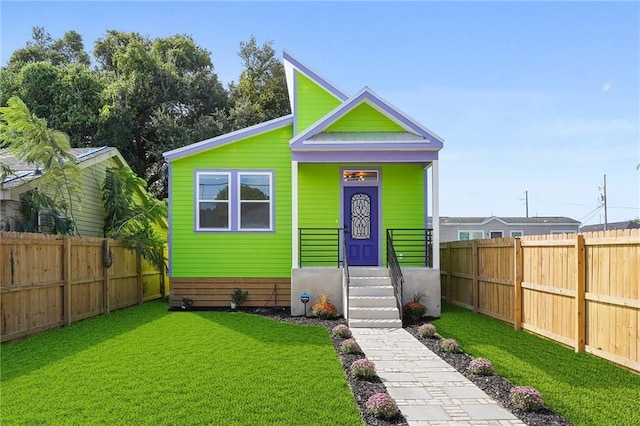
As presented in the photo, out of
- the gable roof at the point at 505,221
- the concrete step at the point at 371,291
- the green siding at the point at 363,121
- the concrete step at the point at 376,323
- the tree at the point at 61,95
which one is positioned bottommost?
the concrete step at the point at 376,323

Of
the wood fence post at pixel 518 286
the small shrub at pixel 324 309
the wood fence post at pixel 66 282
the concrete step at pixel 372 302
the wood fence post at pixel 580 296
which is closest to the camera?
the wood fence post at pixel 580 296

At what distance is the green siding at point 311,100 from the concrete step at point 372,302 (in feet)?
17.4

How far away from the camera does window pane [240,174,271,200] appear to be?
13.1m

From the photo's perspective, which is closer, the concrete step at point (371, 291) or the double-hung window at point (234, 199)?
the concrete step at point (371, 291)

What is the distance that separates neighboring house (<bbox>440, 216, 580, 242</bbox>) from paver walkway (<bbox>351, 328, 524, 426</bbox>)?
28.2m

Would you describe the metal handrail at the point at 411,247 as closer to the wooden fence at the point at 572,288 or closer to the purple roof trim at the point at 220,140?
the wooden fence at the point at 572,288

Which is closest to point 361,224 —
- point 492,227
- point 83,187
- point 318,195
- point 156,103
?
point 318,195

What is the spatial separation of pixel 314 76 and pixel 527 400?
10.4 metres

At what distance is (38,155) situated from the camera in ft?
37.1

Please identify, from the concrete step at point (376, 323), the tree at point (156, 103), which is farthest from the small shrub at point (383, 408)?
the tree at point (156, 103)

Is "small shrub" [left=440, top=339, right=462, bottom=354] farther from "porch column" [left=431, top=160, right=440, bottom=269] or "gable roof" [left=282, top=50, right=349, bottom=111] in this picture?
"gable roof" [left=282, top=50, right=349, bottom=111]

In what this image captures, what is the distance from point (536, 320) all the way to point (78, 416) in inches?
289

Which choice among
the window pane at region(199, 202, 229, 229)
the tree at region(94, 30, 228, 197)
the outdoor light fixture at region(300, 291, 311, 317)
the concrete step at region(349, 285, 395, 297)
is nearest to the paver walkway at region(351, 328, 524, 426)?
the concrete step at region(349, 285, 395, 297)

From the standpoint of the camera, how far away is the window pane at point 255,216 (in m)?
13.1
